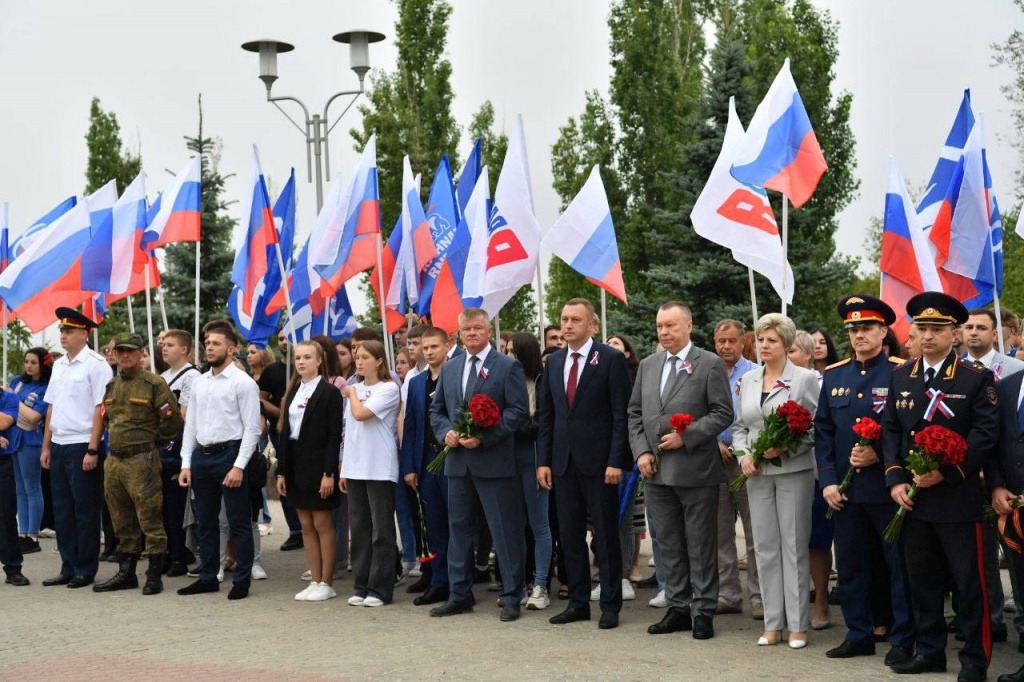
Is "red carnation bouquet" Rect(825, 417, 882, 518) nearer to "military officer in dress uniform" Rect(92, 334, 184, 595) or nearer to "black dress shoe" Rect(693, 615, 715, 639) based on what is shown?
"black dress shoe" Rect(693, 615, 715, 639)

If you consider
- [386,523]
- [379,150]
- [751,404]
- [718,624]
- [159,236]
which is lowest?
[718,624]

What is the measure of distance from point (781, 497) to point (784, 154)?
3484mm

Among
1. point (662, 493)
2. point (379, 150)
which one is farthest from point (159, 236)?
point (379, 150)

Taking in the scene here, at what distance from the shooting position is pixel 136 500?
35.9 feet

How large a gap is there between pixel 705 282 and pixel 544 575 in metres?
12.3

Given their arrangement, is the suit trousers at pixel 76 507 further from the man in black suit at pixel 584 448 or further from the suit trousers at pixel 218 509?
the man in black suit at pixel 584 448

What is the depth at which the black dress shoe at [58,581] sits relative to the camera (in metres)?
11.5

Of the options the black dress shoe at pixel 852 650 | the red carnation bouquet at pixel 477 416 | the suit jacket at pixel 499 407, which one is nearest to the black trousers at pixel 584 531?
the suit jacket at pixel 499 407

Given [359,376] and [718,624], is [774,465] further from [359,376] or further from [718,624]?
[359,376]

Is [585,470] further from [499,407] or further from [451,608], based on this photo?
[451,608]

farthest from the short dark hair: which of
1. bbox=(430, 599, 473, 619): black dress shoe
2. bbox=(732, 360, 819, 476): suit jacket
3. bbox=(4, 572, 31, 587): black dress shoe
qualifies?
bbox=(4, 572, 31, 587): black dress shoe

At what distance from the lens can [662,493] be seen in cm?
878

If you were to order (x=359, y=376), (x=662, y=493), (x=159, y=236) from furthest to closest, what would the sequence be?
Answer: (x=159, y=236)
(x=359, y=376)
(x=662, y=493)

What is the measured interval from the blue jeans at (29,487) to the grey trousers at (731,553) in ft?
27.4
